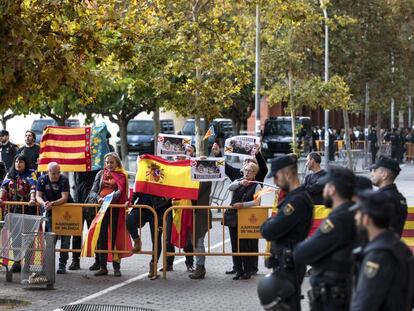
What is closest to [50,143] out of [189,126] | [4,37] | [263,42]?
[4,37]

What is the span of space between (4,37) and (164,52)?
10437 millimetres

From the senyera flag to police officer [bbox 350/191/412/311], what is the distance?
31.3ft

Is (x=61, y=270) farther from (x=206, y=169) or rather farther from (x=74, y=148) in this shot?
(x=206, y=169)

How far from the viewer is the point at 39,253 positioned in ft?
44.3

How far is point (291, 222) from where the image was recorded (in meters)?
8.52

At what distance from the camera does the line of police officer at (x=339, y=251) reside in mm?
6594

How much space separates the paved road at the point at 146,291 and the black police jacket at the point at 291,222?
3.62m

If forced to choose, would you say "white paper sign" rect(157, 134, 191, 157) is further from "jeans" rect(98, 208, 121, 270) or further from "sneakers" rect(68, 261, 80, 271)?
"sneakers" rect(68, 261, 80, 271)

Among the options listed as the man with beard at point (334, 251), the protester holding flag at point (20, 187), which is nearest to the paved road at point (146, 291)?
the protester holding flag at point (20, 187)

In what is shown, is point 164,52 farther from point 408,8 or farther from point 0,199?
point 408,8

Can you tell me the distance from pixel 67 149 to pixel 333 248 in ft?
29.6

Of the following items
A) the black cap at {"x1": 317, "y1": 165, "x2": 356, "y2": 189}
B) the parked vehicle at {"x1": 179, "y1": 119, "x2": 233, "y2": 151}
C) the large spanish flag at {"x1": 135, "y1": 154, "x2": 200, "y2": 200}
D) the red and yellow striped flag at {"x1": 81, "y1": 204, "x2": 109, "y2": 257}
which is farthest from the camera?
the parked vehicle at {"x1": 179, "y1": 119, "x2": 233, "y2": 151}

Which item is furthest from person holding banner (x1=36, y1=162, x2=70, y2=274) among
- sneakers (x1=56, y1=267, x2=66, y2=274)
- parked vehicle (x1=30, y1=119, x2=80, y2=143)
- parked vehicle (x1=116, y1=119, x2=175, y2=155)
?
parked vehicle (x1=30, y1=119, x2=80, y2=143)

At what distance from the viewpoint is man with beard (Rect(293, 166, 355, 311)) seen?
24.7 feet
